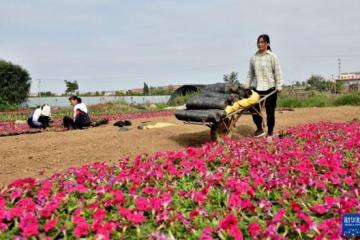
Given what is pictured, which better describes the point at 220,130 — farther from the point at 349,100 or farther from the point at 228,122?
the point at 349,100

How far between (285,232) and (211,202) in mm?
927

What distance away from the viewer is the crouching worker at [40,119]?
14.6 metres

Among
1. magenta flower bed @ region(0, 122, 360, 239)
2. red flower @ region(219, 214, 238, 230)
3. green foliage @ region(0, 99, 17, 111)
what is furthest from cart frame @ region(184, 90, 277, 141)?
green foliage @ region(0, 99, 17, 111)

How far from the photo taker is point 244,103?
857 centimetres

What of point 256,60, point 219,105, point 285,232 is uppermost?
point 256,60

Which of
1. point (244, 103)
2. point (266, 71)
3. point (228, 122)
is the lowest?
point (228, 122)

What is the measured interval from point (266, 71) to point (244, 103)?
36.0 inches

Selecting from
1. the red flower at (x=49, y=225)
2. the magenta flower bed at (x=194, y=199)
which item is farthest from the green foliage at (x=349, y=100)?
the red flower at (x=49, y=225)

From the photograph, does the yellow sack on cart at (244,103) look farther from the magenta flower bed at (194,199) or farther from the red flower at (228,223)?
the red flower at (228,223)

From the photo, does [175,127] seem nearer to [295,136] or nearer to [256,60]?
[256,60]

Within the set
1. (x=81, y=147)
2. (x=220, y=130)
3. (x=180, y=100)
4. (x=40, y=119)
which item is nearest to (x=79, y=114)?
(x=40, y=119)

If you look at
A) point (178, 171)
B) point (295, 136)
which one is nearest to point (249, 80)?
point (295, 136)

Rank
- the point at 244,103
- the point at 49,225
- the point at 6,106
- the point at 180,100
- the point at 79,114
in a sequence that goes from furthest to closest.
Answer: the point at 180,100
the point at 6,106
the point at 79,114
the point at 244,103
the point at 49,225

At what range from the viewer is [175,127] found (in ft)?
37.0
